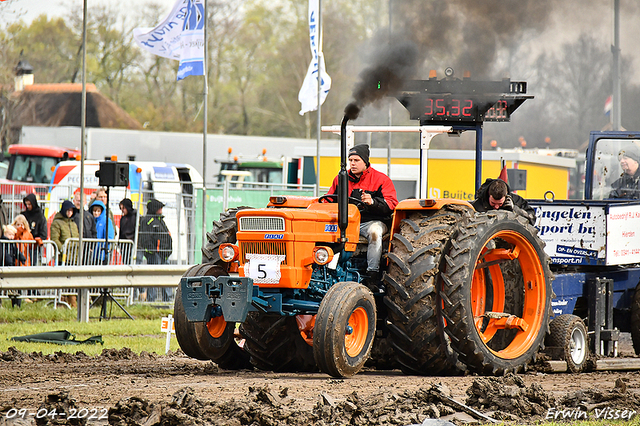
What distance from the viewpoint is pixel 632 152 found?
1249 centimetres

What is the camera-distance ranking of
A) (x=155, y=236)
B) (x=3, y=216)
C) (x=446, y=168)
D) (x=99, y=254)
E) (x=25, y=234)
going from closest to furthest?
(x=25, y=234) → (x=3, y=216) → (x=99, y=254) → (x=155, y=236) → (x=446, y=168)

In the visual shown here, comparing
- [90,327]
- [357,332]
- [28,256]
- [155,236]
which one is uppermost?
→ [155,236]

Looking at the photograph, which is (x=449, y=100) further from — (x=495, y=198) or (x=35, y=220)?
(x=35, y=220)

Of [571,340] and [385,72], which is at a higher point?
[385,72]

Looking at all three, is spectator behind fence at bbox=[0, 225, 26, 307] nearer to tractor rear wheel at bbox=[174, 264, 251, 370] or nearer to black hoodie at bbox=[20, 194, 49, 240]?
black hoodie at bbox=[20, 194, 49, 240]

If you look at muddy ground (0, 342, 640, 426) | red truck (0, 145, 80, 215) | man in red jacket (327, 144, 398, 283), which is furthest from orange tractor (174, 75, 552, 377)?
red truck (0, 145, 80, 215)

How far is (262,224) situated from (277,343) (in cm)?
123

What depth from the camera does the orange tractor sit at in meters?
7.78

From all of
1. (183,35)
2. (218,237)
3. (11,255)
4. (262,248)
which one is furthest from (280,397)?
(183,35)

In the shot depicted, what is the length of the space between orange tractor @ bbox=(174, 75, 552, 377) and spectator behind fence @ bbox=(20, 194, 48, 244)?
8172 mm

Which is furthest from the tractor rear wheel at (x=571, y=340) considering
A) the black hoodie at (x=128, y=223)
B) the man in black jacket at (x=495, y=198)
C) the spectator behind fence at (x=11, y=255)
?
the black hoodie at (x=128, y=223)

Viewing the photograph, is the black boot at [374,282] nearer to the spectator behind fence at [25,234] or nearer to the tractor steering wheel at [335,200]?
the tractor steering wheel at [335,200]

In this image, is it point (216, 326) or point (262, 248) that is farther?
point (216, 326)

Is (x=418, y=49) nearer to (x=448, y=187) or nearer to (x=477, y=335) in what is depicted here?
(x=477, y=335)
